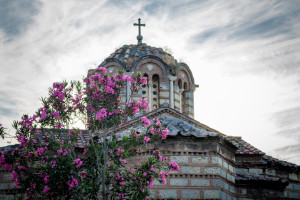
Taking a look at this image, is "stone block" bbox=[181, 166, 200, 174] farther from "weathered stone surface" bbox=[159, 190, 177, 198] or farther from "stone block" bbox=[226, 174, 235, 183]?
"stone block" bbox=[226, 174, 235, 183]

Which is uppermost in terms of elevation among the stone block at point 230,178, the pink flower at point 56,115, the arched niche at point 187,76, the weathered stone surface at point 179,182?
the arched niche at point 187,76

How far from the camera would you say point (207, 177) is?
9.73 meters

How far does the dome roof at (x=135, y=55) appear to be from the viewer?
16.5 m

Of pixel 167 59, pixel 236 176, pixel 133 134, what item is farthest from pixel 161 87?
pixel 133 134

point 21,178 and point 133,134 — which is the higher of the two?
point 133,134

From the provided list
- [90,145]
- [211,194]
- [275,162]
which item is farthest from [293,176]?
[90,145]

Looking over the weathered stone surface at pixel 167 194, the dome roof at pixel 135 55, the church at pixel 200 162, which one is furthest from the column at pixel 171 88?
the weathered stone surface at pixel 167 194

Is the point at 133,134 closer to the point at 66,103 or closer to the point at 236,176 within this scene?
the point at 66,103

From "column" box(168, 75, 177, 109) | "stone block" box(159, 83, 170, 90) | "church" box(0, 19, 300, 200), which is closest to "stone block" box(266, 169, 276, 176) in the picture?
"church" box(0, 19, 300, 200)

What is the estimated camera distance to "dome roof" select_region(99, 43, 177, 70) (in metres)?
16.5

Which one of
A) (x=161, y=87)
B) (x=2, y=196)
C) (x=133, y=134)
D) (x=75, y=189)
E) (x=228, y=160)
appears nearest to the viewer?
(x=75, y=189)

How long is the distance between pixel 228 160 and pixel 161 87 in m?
6.25

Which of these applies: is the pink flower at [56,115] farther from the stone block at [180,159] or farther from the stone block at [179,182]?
the stone block at [179,182]

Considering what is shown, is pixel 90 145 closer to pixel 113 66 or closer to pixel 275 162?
pixel 275 162
